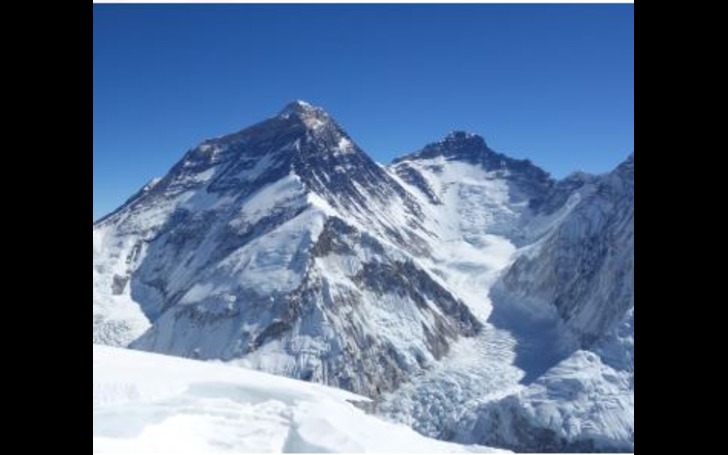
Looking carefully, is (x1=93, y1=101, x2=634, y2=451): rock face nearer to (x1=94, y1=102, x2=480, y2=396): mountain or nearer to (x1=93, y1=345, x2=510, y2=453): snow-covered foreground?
(x1=94, y1=102, x2=480, y2=396): mountain

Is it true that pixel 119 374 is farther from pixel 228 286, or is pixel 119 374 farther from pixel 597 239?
pixel 597 239

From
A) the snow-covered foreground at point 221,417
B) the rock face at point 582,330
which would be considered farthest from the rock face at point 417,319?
the snow-covered foreground at point 221,417

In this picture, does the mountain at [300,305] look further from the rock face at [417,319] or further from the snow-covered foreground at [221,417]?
the snow-covered foreground at [221,417]

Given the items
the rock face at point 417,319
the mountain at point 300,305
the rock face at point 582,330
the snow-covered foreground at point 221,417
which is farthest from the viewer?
the mountain at point 300,305

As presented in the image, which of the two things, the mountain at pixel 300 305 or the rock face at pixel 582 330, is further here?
the mountain at pixel 300 305

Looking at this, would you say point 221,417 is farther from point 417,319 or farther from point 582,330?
point 582,330

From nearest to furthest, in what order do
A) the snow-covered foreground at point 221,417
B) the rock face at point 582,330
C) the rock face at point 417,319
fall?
1. the snow-covered foreground at point 221,417
2. the rock face at point 582,330
3. the rock face at point 417,319

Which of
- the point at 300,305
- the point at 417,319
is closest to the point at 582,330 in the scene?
the point at 417,319

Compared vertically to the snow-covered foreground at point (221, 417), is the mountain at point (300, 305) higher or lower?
higher

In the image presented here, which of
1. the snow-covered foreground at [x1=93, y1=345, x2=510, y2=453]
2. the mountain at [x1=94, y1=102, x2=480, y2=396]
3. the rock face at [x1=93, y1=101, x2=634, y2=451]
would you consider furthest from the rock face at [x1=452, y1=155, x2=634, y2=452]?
the snow-covered foreground at [x1=93, y1=345, x2=510, y2=453]
